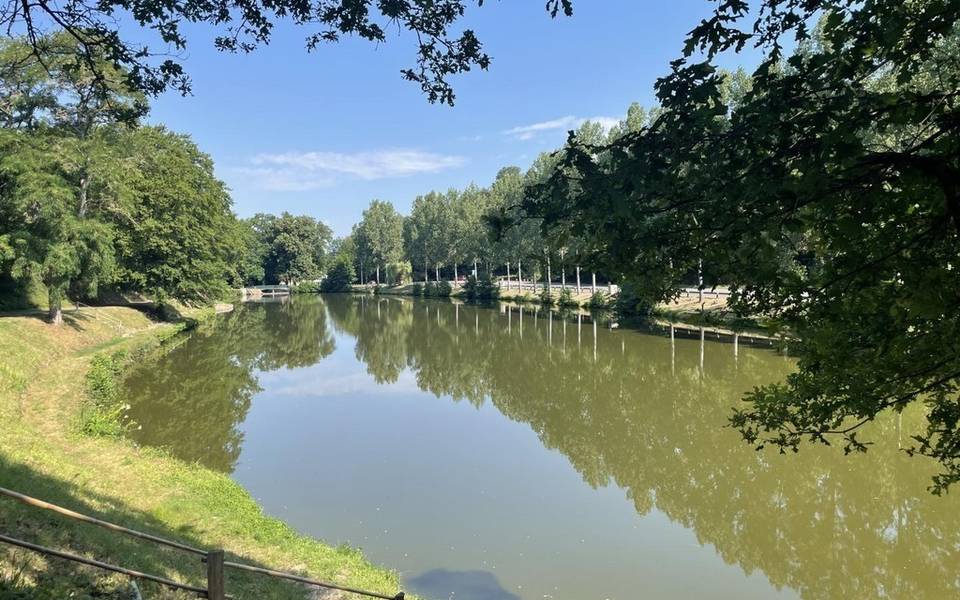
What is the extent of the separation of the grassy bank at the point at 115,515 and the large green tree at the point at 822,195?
4.91 m

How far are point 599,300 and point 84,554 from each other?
43.5 m

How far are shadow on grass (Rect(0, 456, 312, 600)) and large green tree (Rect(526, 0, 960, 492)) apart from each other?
15.2ft

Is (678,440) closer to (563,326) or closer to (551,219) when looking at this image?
(551,219)

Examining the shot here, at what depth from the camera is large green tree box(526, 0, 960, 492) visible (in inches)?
110

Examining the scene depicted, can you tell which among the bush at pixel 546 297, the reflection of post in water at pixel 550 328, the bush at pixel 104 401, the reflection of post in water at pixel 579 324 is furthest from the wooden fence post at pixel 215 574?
the bush at pixel 546 297

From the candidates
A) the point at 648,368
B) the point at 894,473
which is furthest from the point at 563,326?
the point at 894,473

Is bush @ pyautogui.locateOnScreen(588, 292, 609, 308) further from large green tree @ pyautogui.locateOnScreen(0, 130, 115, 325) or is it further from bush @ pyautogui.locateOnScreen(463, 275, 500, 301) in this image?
large green tree @ pyautogui.locateOnScreen(0, 130, 115, 325)

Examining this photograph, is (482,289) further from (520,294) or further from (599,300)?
(599,300)

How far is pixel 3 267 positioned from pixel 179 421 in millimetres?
12191

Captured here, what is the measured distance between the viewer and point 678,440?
1449cm

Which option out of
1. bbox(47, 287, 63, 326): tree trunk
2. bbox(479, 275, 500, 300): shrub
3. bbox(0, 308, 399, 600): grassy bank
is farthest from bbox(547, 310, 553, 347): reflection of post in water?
bbox(0, 308, 399, 600): grassy bank

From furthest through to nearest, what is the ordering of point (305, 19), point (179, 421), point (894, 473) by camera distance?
point (179, 421), point (894, 473), point (305, 19)

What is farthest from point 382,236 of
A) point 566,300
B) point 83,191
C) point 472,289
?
point 83,191

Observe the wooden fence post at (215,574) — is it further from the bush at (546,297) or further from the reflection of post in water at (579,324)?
the bush at (546,297)
